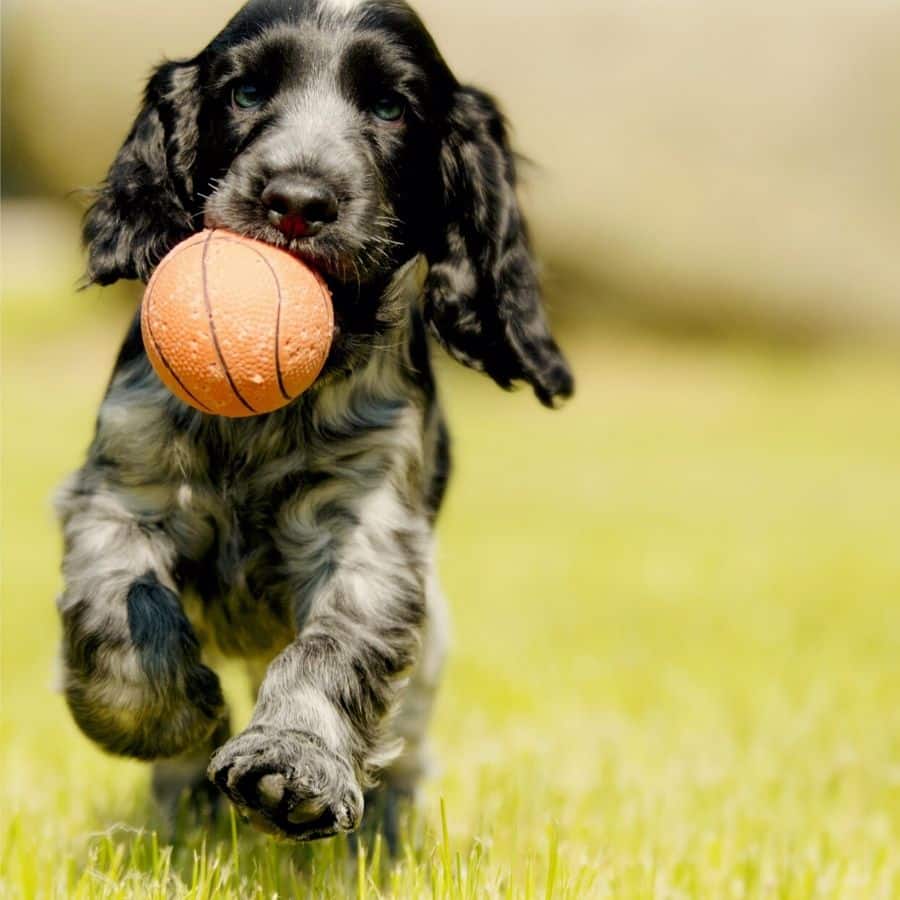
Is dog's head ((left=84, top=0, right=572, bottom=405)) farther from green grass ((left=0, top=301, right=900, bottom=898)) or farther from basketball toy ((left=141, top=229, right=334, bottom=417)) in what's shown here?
green grass ((left=0, top=301, right=900, bottom=898))

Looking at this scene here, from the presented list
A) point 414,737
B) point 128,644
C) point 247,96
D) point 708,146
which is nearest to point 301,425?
point 128,644

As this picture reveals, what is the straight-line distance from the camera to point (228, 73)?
3.24 meters

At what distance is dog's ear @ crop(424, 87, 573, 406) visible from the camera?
139 inches

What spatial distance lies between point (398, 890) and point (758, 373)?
1534 cm

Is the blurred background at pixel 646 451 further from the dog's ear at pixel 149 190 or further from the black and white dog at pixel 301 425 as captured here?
the dog's ear at pixel 149 190

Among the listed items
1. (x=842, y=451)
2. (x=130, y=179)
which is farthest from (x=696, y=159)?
(x=130, y=179)

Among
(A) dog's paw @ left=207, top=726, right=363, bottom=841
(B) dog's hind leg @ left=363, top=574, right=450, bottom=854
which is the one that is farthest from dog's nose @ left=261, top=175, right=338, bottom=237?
(B) dog's hind leg @ left=363, top=574, right=450, bottom=854

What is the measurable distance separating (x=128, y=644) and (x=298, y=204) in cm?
92

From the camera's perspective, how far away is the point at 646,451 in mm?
13578

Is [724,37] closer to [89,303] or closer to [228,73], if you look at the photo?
[89,303]

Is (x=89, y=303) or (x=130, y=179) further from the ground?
(x=130, y=179)

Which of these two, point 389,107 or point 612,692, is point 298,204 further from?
point 612,692

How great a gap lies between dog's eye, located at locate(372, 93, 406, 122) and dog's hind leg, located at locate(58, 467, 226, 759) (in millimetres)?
989

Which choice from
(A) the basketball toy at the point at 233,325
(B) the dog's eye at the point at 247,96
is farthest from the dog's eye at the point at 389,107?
(A) the basketball toy at the point at 233,325
